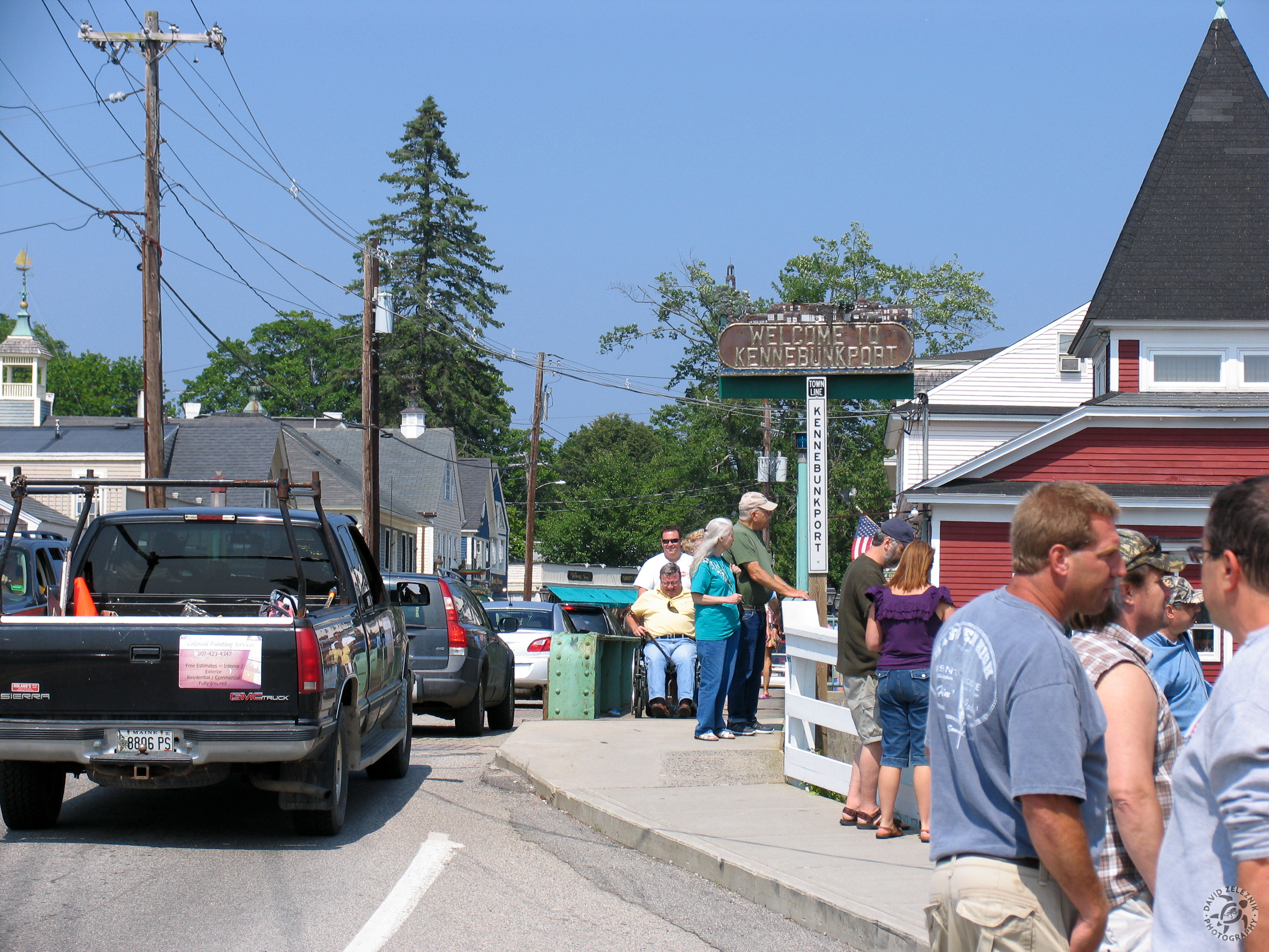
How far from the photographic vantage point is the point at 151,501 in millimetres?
20062

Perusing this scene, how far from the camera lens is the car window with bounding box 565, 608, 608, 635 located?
78.8 feet

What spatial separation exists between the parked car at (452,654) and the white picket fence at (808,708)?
4238 millimetres

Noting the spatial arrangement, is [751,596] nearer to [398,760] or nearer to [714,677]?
[714,677]

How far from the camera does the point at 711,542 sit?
10531 mm

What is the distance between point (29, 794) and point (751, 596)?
5.78 metres

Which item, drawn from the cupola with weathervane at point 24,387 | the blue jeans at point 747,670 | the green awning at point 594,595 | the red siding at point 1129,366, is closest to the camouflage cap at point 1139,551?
the blue jeans at point 747,670

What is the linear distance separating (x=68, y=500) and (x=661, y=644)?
3311 cm

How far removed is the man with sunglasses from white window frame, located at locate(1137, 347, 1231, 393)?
22998 millimetres

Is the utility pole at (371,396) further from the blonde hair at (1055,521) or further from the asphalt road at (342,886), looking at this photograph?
the blonde hair at (1055,521)

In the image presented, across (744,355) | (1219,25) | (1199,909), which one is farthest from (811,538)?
(1219,25)

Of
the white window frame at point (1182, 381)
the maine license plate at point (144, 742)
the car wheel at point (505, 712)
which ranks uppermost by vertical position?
the white window frame at point (1182, 381)

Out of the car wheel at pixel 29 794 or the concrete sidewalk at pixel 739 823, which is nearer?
the concrete sidewalk at pixel 739 823

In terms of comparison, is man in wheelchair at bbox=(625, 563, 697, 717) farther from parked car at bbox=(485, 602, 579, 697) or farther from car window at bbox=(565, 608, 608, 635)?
car window at bbox=(565, 608, 608, 635)

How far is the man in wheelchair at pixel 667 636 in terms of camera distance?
13.2 meters
